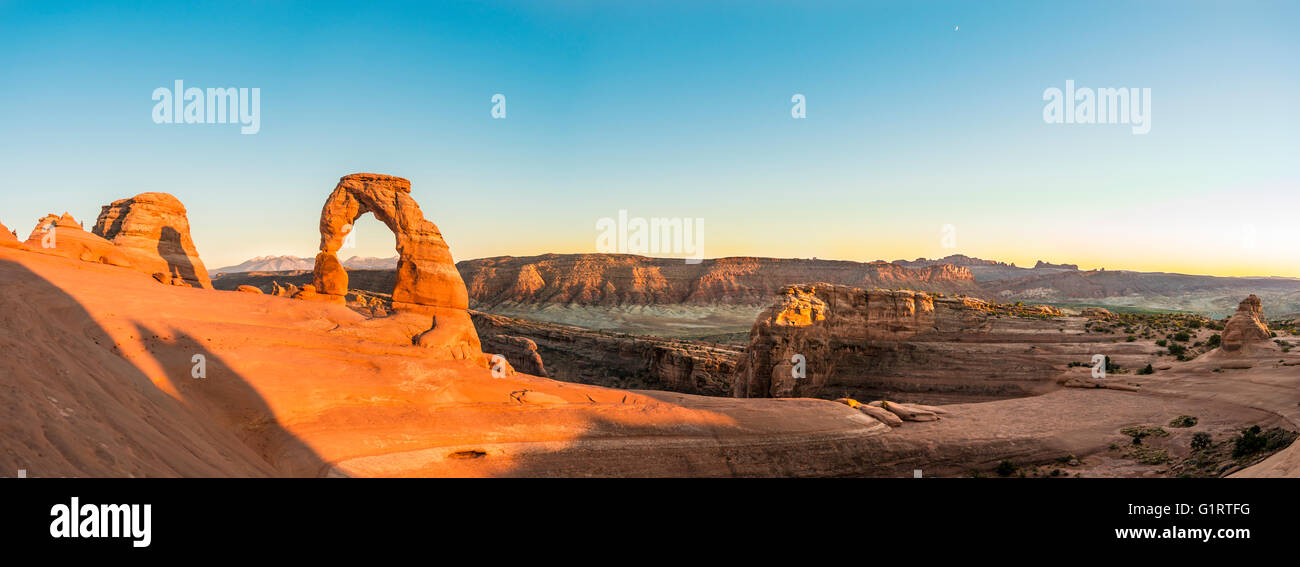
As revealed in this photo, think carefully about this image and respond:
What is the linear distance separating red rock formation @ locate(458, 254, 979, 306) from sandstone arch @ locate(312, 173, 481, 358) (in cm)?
10886

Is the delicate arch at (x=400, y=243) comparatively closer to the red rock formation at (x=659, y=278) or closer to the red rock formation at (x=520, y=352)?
the red rock formation at (x=520, y=352)

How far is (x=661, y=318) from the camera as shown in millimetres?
124812

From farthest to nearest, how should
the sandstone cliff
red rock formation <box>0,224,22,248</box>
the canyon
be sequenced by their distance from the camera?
1. the sandstone cliff
2. red rock formation <box>0,224,22,248</box>
3. the canyon

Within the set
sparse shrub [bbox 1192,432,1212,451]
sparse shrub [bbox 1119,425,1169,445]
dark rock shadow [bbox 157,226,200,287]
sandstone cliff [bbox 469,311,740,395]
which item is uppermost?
dark rock shadow [bbox 157,226,200,287]

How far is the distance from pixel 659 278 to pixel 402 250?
12641 cm

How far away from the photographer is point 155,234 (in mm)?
28281

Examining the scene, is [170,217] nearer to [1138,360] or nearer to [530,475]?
[530,475]

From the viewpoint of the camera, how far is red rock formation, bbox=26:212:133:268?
21328 millimetres

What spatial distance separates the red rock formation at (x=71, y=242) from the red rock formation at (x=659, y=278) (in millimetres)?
109620

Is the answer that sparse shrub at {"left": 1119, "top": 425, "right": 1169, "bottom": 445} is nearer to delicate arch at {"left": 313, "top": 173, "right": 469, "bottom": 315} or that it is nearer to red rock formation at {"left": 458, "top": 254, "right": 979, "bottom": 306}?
delicate arch at {"left": 313, "top": 173, "right": 469, "bottom": 315}

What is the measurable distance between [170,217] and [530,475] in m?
29.0

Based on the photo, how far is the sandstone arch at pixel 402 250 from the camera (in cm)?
2283

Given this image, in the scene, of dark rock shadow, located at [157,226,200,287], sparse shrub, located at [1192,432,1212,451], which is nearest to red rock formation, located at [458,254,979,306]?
dark rock shadow, located at [157,226,200,287]

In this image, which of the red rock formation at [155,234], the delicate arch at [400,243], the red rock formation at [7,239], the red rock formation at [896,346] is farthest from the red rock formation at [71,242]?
the red rock formation at [896,346]
